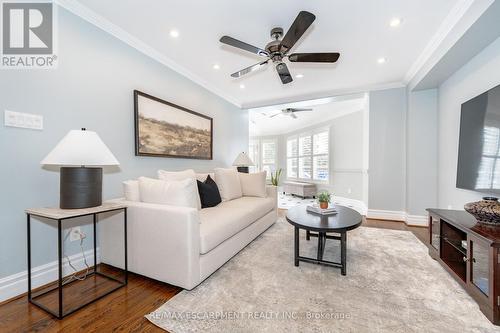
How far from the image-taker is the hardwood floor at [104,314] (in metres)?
1.34

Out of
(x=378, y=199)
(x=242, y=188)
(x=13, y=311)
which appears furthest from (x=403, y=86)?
(x=13, y=311)

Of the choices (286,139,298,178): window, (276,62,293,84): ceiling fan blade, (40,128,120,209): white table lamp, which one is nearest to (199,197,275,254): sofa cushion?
(40,128,120,209): white table lamp

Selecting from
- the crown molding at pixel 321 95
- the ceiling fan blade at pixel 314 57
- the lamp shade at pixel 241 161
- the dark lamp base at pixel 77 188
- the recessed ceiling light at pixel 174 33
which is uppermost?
the recessed ceiling light at pixel 174 33

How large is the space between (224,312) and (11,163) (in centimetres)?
198

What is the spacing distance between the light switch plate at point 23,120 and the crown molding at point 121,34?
3.55ft

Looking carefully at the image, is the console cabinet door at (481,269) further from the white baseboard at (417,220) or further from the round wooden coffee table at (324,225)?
the white baseboard at (417,220)

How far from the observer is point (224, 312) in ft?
4.85

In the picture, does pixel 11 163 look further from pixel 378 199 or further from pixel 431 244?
pixel 378 199

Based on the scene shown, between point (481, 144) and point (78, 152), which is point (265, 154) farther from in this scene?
point (78, 152)

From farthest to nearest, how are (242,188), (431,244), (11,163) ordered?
(242,188), (431,244), (11,163)

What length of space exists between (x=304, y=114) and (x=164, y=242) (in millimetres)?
5938

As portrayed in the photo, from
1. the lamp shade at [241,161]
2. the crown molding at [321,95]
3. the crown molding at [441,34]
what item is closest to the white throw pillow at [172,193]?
the lamp shade at [241,161]

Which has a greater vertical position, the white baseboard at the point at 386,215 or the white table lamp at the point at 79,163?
the white table lamp at the point at 79,163

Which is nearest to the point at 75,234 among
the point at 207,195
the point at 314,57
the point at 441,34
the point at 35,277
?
the point at 35,277
